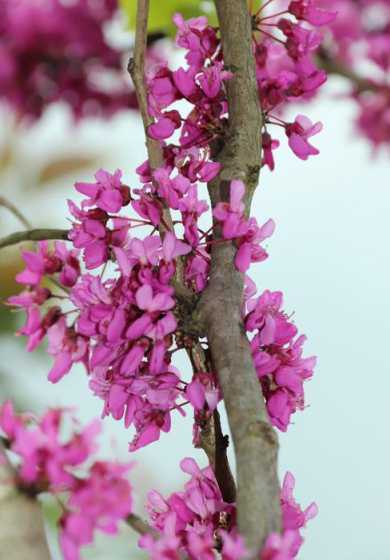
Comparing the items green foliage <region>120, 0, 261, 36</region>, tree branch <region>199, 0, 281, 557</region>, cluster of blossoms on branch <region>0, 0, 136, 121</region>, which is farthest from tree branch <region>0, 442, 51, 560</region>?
cluster of blossoms on branch <region>0, 0, 136, 121</region>

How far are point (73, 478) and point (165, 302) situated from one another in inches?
5.4

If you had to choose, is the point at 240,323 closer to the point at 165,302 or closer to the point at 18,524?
the point at 165,302

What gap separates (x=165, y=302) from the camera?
0.59 meters

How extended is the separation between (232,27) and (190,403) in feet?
0.91

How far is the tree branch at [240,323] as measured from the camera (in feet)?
1.63

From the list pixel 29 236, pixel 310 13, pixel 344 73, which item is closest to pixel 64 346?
pixel 29 236

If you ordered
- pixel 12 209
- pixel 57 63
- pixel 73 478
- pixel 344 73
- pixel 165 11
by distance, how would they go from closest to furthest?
1. pixel 73 478
2. pixel 12 209
3. pixel 165 11
4. pixel 344 73
5. pixel 57 63

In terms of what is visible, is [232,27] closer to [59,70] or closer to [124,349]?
[124,349]

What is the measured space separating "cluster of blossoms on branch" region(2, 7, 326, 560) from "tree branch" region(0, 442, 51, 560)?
116 mm

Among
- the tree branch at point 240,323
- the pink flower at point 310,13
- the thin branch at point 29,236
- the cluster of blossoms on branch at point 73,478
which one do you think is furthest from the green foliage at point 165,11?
the cluster of blossoms on branch at point 73,478

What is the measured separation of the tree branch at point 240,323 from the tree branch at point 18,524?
0.36ft

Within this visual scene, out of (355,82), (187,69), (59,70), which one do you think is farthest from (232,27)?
(59,70)

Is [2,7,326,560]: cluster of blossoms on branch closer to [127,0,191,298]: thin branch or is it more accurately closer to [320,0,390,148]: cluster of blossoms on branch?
[127,0,191,298]: thin branch

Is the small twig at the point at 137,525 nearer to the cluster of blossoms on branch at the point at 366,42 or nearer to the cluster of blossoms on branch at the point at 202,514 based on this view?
the cluster of blossoms on branch at the point at 202,514
